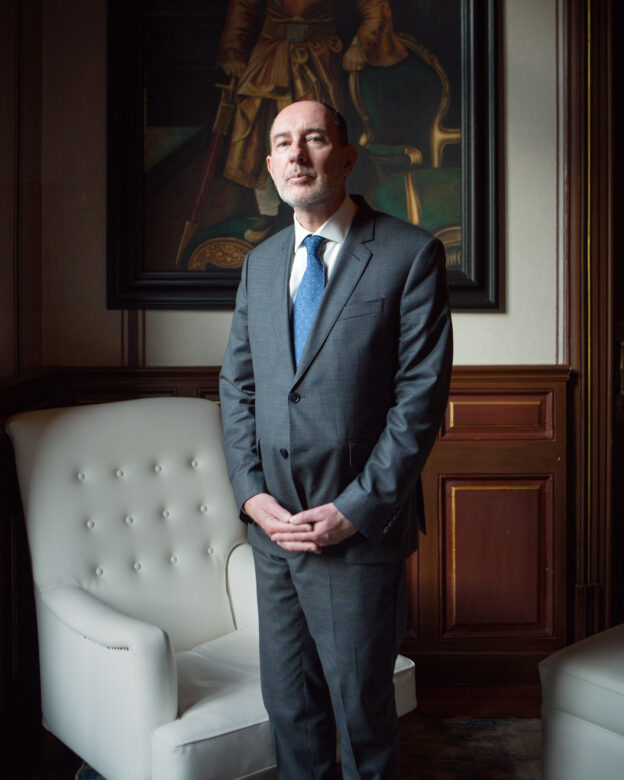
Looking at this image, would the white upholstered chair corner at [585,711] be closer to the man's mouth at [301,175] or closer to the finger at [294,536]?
the finger at [294,536]

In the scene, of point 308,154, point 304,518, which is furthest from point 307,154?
point 304,518

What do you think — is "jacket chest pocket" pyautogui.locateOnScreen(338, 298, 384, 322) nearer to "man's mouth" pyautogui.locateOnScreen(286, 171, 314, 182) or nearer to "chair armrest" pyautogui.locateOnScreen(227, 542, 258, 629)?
"man's mouth" pyautogui.locateOnScreen(286, 171, 314, 182)

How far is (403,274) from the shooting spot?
1.18 meters

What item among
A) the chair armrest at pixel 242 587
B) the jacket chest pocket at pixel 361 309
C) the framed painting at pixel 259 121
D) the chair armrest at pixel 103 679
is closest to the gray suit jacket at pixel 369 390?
the jacket chest pocket at pixel 361 309

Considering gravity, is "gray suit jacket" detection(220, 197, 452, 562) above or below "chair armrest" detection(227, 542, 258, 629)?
above

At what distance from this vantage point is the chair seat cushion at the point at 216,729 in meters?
1.18

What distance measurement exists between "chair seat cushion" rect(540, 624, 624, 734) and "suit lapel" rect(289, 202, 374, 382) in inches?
28.9

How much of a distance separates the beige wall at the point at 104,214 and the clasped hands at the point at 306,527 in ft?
2.78

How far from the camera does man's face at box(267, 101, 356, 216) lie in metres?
1.19

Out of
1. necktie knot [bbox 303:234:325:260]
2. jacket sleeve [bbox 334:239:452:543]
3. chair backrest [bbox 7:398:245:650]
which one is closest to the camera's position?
jacket sleeve [bbox 334:239:452:543]

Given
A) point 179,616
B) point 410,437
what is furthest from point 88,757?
point 410,437

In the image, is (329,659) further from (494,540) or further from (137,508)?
(494,540)

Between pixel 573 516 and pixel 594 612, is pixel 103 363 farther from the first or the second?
pixel 594 612

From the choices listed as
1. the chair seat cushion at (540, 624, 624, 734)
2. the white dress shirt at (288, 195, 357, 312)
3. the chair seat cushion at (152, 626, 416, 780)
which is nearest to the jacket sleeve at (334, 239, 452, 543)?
the white dress shirt at (288, 195, 357, 312)
